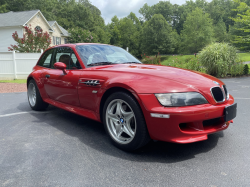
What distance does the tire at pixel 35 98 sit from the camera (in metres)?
4.70

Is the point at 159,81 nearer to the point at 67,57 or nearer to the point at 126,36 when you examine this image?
the point at 67,57

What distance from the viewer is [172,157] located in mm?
2580

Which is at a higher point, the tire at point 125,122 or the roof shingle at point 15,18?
the roof shingle at point 15,18

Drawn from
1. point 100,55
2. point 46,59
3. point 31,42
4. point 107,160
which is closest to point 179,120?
point 107,160

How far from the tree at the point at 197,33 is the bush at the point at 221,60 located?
44.3 meters

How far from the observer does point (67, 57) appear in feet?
12.8

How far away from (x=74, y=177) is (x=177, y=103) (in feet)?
4.38

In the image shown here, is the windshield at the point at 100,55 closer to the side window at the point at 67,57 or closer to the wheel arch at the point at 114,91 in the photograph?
the side window at the point at 67,57

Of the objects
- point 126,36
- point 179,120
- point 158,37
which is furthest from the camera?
point 126,36

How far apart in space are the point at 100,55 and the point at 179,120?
2019 mm

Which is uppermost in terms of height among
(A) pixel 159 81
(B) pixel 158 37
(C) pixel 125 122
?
(B) pixel 158 37

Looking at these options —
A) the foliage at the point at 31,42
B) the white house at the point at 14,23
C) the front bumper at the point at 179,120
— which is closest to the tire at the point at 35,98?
the front bumper at the point at 179,120

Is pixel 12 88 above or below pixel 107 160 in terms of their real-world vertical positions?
below

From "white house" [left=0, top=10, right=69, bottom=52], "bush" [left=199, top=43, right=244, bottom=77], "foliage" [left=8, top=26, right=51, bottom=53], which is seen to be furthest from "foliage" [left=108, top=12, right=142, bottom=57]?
"bush" [left=199, top=43, right=244, bottom=77]
